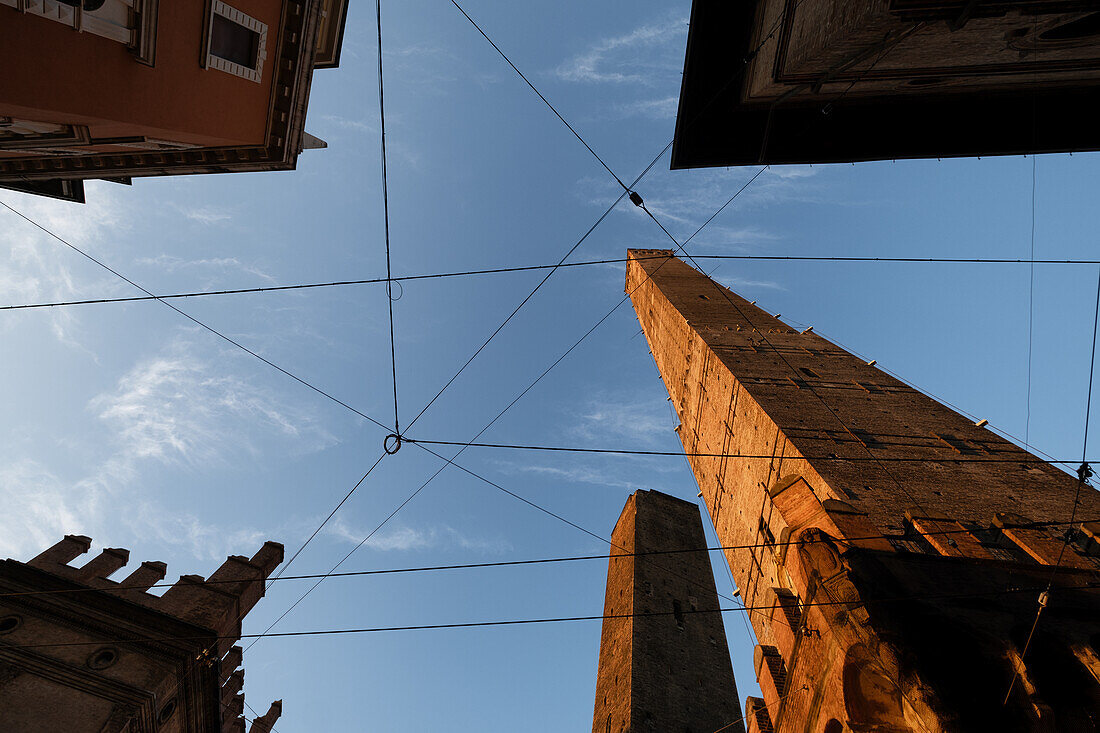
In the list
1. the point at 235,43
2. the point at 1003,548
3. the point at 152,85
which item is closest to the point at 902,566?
the point at 1003,548

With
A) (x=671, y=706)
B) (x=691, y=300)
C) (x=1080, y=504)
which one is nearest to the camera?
(x=1080, y=504)

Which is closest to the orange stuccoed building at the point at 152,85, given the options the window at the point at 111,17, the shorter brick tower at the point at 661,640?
the window at the point at 111,17

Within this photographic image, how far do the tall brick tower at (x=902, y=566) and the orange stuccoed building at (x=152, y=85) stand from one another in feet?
34.5

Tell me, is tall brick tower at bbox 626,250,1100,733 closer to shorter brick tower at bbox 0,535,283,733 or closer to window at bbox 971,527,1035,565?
window at bbox 971,527,1035,565

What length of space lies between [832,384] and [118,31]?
710 inches

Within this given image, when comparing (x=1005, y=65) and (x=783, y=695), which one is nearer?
(x=783, y=695)

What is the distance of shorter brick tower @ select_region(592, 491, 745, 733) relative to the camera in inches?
532

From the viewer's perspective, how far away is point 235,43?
30.6 ft

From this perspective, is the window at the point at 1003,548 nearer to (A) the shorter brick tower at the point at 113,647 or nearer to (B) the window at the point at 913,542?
(B) the window at the point at 913,542

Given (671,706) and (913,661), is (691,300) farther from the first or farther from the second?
(913,661)

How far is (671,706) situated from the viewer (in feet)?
44.4

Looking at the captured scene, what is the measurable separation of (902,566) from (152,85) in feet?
39.1

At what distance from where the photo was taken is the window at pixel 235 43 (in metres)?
8.64

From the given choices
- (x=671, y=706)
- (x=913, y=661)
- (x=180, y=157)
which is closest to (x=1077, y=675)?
(x=913, y=661)
